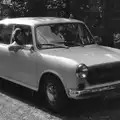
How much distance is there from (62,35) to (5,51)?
1.42 meters

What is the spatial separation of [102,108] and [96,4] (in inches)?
222

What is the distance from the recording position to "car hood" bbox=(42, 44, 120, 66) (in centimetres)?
583

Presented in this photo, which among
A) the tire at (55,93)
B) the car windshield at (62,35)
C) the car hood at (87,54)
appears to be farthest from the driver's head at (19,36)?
the tire at (55,93)

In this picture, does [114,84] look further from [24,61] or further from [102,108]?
[24,61]

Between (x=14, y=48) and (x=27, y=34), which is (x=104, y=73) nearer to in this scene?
(x=27, y=34)

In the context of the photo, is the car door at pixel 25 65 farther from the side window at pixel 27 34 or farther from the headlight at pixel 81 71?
the headlight at pixel 81 71

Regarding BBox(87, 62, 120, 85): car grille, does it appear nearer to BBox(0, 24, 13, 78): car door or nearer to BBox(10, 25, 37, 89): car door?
BBox(10, 25, 37, 89): car door

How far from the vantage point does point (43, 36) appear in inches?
263

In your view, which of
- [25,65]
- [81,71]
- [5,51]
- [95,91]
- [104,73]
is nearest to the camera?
[81,71]

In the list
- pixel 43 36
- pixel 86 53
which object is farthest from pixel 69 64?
pixel 43 36

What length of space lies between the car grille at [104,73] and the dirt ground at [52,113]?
63 centimetres

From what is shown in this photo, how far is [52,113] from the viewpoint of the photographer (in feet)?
20.1

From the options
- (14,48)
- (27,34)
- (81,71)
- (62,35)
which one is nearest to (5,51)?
(14,48)

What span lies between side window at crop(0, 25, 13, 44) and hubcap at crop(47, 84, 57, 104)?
6.25 feet
